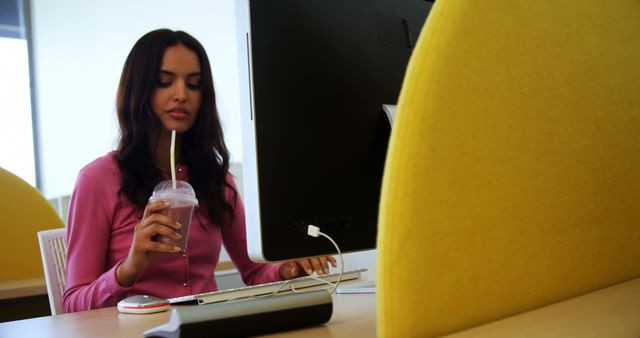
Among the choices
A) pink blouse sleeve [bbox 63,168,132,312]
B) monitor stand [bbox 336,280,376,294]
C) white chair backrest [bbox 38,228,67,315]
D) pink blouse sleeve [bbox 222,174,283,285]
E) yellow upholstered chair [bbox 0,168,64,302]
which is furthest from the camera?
yellow upholstered chair [bbox 0,168,64,302]

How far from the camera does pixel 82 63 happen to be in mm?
5012

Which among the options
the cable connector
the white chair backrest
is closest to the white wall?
the white chair backrest

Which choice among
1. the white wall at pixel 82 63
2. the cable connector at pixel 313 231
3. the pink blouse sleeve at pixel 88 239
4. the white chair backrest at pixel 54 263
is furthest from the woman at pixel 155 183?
the white wall at pixel 82 63

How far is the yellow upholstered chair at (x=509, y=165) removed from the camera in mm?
492

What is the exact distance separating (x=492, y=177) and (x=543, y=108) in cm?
10

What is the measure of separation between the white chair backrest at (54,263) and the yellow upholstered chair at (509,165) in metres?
1.27

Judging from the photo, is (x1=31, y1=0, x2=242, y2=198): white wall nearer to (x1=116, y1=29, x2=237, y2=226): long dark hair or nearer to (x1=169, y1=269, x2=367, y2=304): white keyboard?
(x1=116, y1=29, x2=237, y2=226): long dark hair

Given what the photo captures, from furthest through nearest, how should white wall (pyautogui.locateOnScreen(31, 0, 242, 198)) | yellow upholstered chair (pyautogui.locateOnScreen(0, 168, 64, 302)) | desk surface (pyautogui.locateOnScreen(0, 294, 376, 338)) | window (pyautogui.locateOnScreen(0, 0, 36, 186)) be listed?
1. window (pyautogui.locateOnScreen(0, 0, 36, 186))
2. white wall (pyautogui.locateOnScreen(31, 0, 242, 198))
3. yellow upholstered chair (pyautogui.locateOnScreen(0, 168, 64, 302))
4. desk surface (pyautogui.locateOnScreen(0, 294, 376, 338))

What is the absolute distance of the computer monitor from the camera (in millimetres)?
900

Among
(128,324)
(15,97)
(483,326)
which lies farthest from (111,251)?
(15,97)

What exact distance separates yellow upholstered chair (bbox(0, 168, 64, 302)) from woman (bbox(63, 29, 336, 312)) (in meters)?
0.76

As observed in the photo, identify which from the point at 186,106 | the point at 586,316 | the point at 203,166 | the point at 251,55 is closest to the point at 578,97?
the point at 586,316

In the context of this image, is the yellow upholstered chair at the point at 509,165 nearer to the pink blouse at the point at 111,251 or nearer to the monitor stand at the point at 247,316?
the monitor stand at the point at 247,316

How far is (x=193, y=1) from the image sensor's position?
3881 mm
